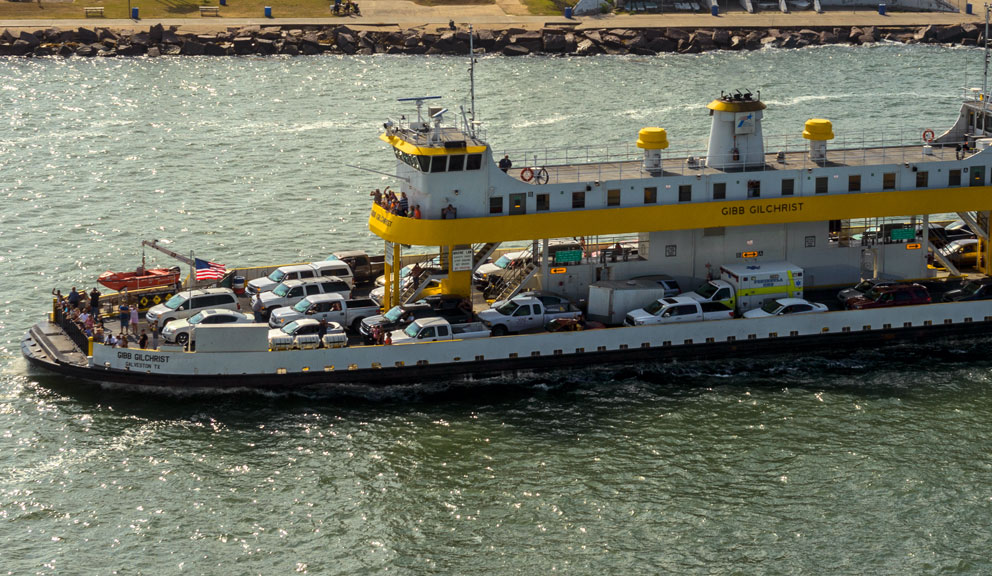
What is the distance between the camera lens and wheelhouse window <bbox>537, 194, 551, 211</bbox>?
47047 mm

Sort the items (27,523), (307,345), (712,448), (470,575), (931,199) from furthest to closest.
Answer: (931,199), (307,345), (712,448), (27,523), (470,575)

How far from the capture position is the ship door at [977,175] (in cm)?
4997

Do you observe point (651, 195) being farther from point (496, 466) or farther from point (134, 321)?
point (134, 321)

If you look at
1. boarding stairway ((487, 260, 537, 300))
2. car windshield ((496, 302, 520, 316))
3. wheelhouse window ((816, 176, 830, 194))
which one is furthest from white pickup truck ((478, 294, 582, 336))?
wheelhouse window ((816, 176, 830, 194))

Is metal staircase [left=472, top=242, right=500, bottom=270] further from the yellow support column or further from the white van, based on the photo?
the white van

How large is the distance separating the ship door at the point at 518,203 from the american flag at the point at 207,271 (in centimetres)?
1151

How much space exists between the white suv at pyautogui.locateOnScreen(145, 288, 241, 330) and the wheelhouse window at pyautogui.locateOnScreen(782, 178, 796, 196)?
20.3 metres

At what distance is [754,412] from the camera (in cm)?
4350

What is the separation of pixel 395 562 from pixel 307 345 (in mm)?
11459

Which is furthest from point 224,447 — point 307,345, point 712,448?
point 712,448

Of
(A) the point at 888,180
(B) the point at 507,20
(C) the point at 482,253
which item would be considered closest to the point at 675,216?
(C) the point at 482,253

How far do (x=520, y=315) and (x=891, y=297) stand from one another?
1370cm

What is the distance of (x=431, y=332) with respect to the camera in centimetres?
4500

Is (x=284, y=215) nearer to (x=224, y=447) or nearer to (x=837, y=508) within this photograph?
(x=224, y=447)
